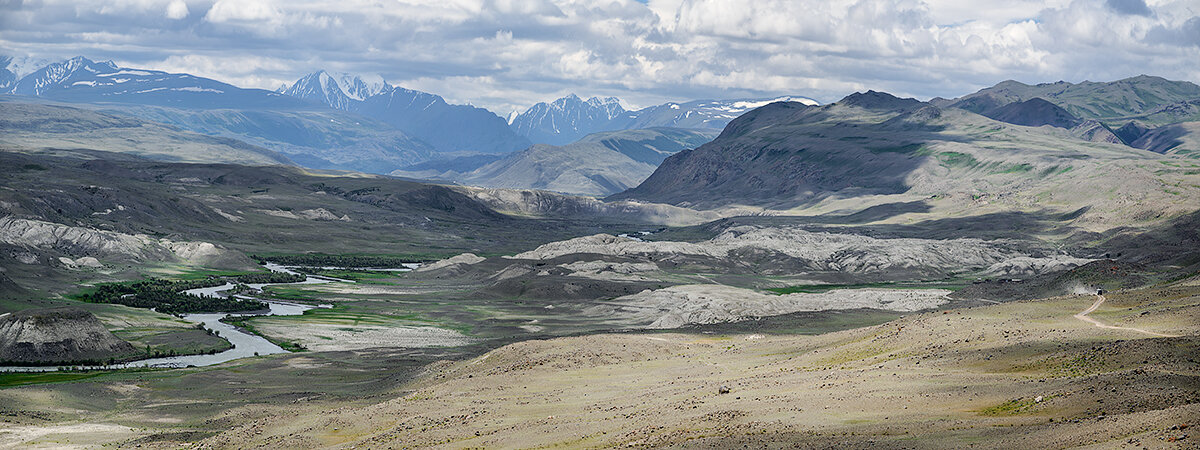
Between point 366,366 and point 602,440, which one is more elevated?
point 602,440

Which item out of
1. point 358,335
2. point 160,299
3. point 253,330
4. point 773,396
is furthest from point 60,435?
point 160,299

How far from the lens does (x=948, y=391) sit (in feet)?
180

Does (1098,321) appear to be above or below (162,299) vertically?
above

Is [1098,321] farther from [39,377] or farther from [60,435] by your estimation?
[39,377]

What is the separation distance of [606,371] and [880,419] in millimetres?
36865

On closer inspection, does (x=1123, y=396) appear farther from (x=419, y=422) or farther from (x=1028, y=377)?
(x=419, y=422)

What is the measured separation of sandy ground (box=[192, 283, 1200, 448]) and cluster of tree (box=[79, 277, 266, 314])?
76.9 metres

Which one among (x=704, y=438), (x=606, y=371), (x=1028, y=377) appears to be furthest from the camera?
(x=606, y=371)

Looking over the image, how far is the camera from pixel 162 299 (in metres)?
163

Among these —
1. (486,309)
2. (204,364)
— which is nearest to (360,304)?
(486,309)

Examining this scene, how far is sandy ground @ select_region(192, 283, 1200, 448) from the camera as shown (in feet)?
148

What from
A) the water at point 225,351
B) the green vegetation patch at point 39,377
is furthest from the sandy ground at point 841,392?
the water at point 225,351

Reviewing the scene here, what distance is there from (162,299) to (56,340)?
52.8 m

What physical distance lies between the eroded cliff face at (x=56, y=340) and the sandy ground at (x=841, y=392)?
4126 centimetres
